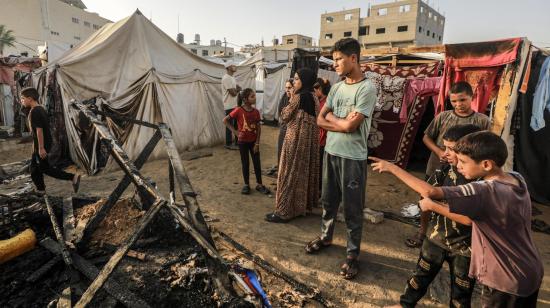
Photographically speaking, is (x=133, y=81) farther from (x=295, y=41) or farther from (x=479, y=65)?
(x=295, y=41)

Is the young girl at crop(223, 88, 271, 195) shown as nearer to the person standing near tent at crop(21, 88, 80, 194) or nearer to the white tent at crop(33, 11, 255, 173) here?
the person standing near tent at crop(21, 88, 80, 194)

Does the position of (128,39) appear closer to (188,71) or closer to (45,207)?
(188,71)

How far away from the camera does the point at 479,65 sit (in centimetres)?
438

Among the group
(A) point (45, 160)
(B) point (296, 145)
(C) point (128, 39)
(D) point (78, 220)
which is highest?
(C) point (128, 39)

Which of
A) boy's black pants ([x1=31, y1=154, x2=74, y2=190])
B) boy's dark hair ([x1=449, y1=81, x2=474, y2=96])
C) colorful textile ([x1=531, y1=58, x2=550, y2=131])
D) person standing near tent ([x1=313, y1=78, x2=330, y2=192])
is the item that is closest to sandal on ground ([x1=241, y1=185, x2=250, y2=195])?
person standing near tent ([x1=313, y1=78, x2=330, y2=192])

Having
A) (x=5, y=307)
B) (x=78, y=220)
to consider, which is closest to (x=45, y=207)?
(x=78, y=220)

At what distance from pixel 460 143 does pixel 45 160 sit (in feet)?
18.0

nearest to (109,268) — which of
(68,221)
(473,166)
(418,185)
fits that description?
(418,185)

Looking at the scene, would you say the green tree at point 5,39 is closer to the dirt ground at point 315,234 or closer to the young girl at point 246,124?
the dirt ground at point 315,234

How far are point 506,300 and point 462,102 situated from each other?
6.59ft

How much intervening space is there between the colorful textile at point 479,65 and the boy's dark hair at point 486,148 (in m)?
3.46

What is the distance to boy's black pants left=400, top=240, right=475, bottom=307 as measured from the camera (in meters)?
1.90

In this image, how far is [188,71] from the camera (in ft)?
26.5

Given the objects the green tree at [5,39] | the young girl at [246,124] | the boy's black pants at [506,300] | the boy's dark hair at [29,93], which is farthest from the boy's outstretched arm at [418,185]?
the green tree at [5,39]
